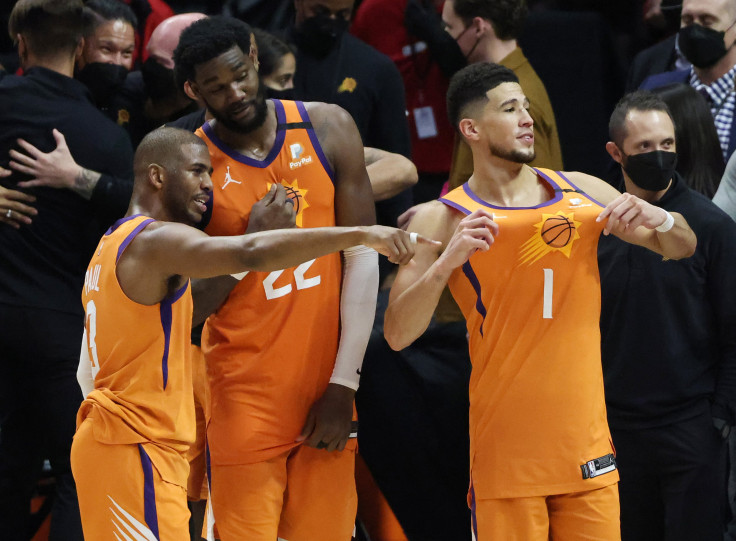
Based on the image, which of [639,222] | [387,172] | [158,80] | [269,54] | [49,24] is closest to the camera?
[639,222]

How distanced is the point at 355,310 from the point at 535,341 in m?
0.70

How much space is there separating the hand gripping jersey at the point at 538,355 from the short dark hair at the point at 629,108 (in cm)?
58

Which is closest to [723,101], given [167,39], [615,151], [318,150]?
[615,151]

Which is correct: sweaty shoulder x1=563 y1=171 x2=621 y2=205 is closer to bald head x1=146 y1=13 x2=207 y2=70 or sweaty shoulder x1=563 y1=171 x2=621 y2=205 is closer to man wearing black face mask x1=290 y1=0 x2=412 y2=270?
man wearing black face mask x1=290 y1=0 x2=412 y2=270

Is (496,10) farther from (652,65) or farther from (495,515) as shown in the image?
(495,515)

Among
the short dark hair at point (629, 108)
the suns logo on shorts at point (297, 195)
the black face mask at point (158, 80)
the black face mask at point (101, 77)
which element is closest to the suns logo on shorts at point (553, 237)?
the short dark hair at point (629, 108)

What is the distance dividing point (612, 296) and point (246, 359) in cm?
148

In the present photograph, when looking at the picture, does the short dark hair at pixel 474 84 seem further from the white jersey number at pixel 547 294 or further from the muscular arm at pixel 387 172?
the white jersey number at pixel 547 294

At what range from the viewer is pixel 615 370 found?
4586 mm

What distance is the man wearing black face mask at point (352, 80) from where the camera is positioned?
5566mm

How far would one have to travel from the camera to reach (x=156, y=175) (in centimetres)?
397

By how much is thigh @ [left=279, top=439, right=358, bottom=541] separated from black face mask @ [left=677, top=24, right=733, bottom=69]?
2.63 meters

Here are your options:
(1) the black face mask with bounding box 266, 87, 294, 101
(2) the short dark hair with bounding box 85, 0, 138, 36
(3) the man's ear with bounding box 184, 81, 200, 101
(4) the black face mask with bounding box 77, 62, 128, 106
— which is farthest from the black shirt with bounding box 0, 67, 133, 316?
(3) the man's ear with bounding box 184, 81, 200, 101

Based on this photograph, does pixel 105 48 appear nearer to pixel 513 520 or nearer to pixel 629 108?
pixel 629 108
